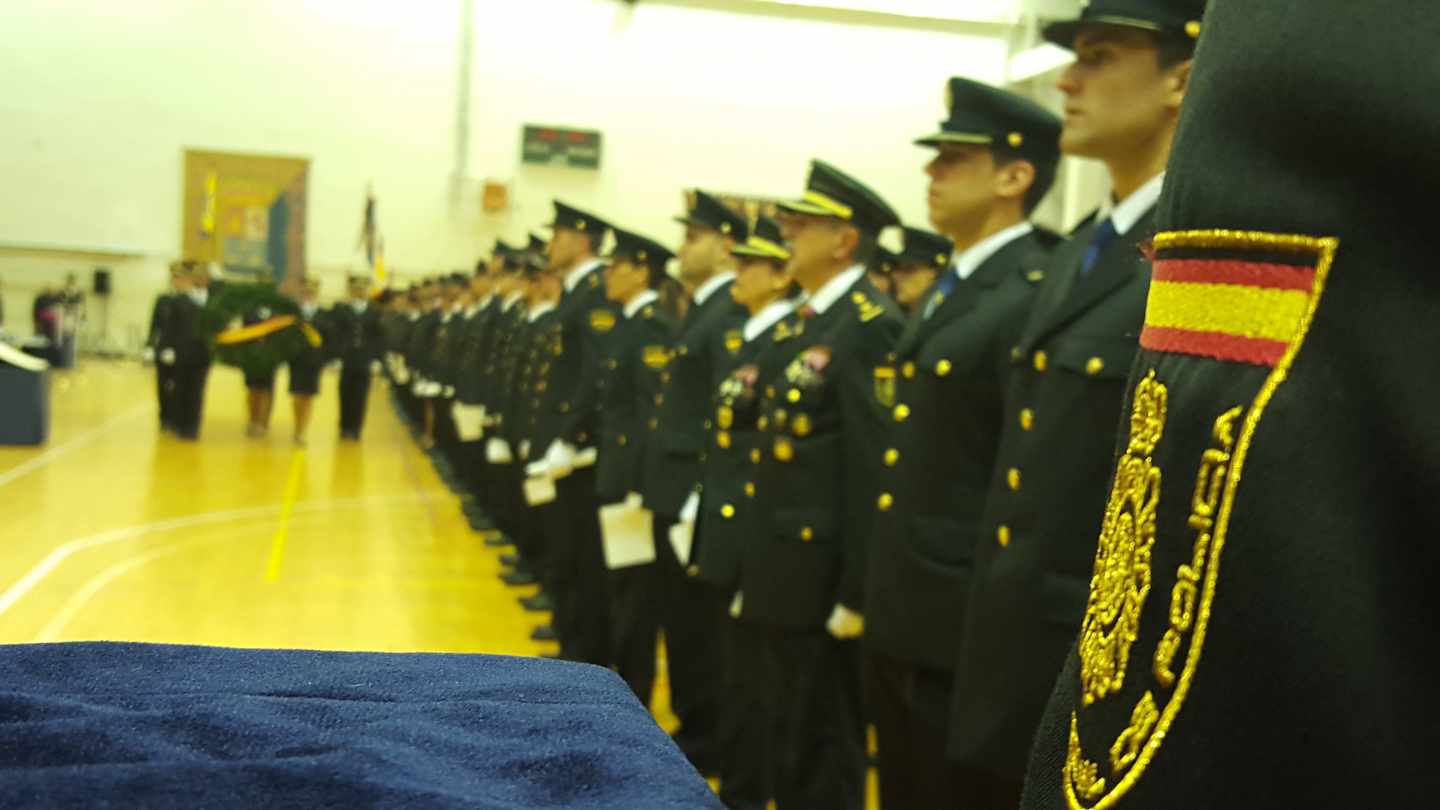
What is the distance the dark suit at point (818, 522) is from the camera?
2986 millimetres

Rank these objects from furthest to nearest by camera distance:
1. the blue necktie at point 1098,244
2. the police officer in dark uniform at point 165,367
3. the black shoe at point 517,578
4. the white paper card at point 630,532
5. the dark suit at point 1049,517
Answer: the police officer in dark uniform at point 165,367 → the black shoe at point 517,578 → the white paper card at point 630,532 → the blue necktie at point 1098,244 → the dark suit at point 1049,517

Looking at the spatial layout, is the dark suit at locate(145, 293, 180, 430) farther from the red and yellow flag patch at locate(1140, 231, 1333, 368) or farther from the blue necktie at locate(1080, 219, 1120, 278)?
the red and yellow flag patch at locate(1140, 231, 1333, 368)

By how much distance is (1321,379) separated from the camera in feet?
2.27

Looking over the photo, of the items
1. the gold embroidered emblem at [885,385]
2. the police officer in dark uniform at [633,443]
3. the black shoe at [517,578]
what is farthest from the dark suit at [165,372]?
the gold embroidered emblem at [885,385]

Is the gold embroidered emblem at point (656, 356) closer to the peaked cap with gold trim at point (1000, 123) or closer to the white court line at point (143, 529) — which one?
the peaked cap with gold trim at point (1000, 123)

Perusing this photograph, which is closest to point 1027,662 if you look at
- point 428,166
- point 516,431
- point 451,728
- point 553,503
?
point 451,728

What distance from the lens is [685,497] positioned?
4.13 m

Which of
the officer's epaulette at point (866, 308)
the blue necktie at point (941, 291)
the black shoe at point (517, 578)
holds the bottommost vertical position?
the black shoe at point (517, 578)

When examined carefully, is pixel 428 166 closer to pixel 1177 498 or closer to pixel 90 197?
pixel 90 197

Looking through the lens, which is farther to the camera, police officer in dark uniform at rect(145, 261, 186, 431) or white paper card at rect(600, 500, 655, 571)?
police officer in dark uniform at rect(145, 261, 186, 431)

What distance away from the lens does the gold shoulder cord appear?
0.72 metres

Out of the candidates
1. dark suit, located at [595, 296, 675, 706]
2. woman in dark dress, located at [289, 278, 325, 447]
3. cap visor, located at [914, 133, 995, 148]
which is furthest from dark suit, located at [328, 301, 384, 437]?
cap visor, located at [914, 133, 995, 148]

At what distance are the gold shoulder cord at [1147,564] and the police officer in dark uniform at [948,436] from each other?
1355 millimetres

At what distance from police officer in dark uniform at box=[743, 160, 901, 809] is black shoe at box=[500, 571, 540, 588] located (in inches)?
135
